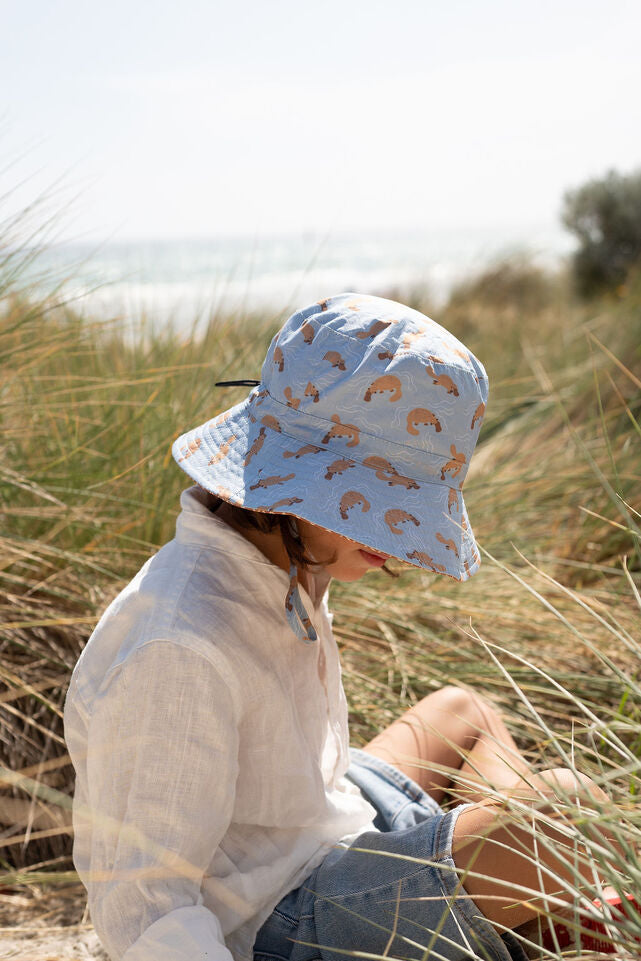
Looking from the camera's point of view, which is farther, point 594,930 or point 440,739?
point 440,739

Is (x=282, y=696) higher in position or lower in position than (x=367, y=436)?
lower

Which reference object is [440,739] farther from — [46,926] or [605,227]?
[605,227]

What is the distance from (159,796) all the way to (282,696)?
0.22 metres

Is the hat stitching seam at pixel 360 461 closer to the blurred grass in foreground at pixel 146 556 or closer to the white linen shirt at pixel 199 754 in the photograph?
the white linen shirt at pixel 199 754

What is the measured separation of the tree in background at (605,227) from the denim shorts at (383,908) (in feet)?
33.6

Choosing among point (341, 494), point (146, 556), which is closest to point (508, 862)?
point (341, 494)

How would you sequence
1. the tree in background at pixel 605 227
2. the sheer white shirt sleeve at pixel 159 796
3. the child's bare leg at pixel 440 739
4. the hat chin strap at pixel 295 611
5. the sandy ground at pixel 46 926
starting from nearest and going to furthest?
the sheer white shirt sleeve at pixel 159 796 → the hat chin strap at pixel 295 611 → the sandy ground at pixel 46 926 → the child's bare leg at pixel 440 739 → the tree in background at pixel 605 227

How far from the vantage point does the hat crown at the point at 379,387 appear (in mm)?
976

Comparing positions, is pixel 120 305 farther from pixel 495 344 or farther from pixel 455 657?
pixel 495 344

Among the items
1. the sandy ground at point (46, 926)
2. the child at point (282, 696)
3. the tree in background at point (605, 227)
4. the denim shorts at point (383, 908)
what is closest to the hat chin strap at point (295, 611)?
the child at point (282, 696)

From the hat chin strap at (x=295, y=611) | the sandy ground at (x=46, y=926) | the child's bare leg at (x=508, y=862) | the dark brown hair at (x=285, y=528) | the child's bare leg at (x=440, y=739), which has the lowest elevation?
the sandy ground at (x=46, y=926)

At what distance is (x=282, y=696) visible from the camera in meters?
1.08

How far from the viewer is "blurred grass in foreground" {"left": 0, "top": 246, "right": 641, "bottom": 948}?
1.60 meters

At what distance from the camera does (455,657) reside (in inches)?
75.9
